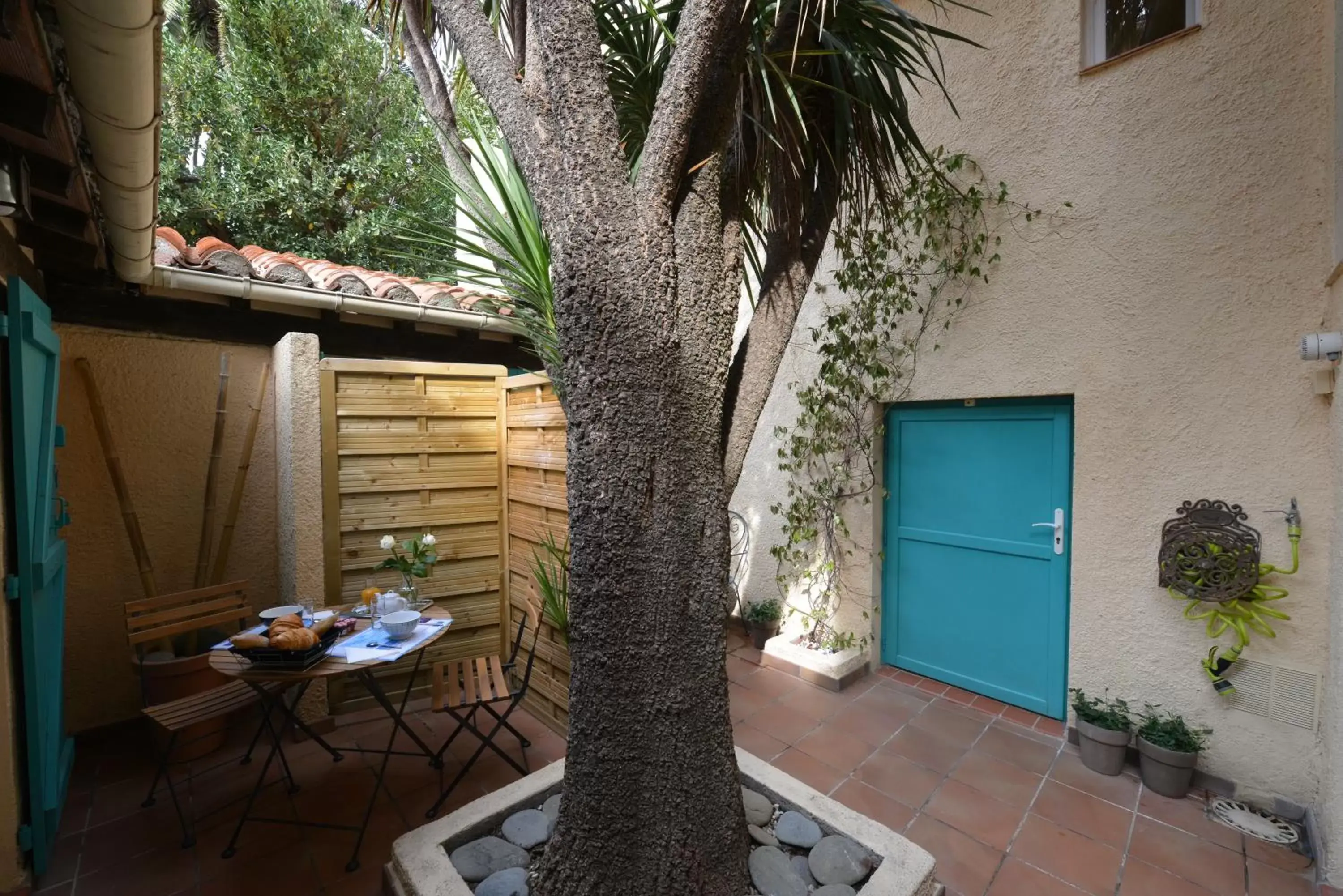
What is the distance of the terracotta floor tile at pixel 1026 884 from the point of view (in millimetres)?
2111

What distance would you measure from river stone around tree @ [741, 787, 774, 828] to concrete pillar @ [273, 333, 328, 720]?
2476 millimetres

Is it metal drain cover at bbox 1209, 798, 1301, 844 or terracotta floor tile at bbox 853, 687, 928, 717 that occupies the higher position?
metal drain cover at bbox 1209, 798, 1301, 844

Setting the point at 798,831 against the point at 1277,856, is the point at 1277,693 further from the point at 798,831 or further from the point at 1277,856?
the point at 798,831

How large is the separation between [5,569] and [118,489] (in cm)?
137

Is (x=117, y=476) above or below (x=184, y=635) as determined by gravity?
above

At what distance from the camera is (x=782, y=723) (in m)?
3.36

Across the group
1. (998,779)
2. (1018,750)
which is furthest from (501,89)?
(1018,750)

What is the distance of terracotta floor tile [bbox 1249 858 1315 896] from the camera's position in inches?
83.6

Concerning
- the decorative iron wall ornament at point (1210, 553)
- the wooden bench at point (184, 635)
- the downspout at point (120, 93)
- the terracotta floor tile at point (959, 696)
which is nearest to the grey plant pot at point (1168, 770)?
the decorative iron wall ornament at point (1210, 553)

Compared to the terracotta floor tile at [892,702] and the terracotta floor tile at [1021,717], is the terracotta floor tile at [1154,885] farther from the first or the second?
the terracotta floor tile at [892,702]

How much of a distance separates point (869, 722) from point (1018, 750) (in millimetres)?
764

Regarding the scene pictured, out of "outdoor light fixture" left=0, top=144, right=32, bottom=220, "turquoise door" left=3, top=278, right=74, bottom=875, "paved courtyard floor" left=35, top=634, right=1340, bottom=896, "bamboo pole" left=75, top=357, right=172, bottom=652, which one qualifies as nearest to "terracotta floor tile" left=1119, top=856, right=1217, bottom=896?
"paved courtyard floor" left=35, top=634, right=1340, bottom=896

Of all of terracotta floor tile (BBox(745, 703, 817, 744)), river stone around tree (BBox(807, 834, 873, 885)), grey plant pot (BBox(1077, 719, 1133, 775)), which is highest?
river stone around tree (BBox(807, 834, 873, 885))

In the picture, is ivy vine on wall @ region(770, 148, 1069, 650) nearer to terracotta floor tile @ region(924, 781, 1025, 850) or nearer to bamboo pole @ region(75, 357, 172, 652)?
terracotta floor tile @ region(924, 781, 1025, 850)
